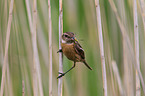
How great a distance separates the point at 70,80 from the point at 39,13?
2.85 feet

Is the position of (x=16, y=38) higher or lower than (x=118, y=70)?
higher

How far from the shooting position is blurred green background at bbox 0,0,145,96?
2.32 m

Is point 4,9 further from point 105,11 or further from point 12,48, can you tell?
point 105,11

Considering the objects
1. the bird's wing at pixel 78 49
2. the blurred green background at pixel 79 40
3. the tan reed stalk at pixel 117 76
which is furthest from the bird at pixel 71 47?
the tan reed stalk at pixel 117 76

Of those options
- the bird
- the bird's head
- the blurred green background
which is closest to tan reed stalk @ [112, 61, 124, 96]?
the blurred green background

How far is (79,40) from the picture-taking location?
2258 mm

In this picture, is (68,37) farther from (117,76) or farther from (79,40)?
(117,76)

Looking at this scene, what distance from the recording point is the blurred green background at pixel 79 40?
2.32 meters

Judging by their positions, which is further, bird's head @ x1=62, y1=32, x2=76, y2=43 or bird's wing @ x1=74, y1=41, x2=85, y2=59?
bird's wing @ x1=74, y1=41, x2=85, y2=59

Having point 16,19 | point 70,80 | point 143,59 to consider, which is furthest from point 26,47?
point 143,59

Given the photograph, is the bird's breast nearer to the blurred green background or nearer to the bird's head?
the bird's head

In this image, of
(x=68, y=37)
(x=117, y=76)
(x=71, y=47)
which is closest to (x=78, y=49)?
(x=71, y=47)

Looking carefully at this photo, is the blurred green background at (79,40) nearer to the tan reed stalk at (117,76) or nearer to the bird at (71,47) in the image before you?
the tan reed stalk at (117,76)

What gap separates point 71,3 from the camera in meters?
2.56
